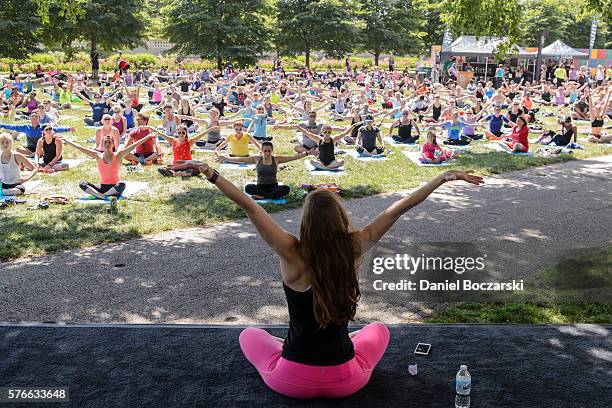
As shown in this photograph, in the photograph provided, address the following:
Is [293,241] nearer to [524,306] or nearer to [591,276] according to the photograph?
[524,306]

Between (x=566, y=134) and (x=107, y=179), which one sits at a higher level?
(x=566, y=134)

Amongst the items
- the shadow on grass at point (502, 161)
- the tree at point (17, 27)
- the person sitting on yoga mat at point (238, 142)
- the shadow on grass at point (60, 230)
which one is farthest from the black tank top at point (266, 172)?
the tree at point (17, 27)

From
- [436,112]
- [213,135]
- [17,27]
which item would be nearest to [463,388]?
[213,135]

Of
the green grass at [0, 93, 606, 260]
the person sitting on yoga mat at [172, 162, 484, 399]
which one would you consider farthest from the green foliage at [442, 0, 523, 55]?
the person sitting on yoga mat at [172, 162, 484, 399]

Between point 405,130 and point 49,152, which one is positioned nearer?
point 49,152

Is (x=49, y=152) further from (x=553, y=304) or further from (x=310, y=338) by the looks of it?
(x=310, y=338)

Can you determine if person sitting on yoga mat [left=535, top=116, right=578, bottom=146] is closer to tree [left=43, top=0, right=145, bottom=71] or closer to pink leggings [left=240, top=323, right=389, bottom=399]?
pink leggings [left=240, top=323, right=389, bottom=399]

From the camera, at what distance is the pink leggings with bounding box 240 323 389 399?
4.23 meters

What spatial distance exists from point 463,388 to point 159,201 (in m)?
7.37

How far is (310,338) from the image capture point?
13.5 ft

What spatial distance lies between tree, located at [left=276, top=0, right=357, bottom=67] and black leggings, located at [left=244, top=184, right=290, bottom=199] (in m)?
38.1

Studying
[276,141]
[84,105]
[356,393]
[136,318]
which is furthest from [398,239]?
[84,105]

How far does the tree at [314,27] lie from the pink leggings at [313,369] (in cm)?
4479

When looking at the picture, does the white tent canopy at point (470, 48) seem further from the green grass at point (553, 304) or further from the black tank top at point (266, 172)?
the green grass at point (553, 304)
